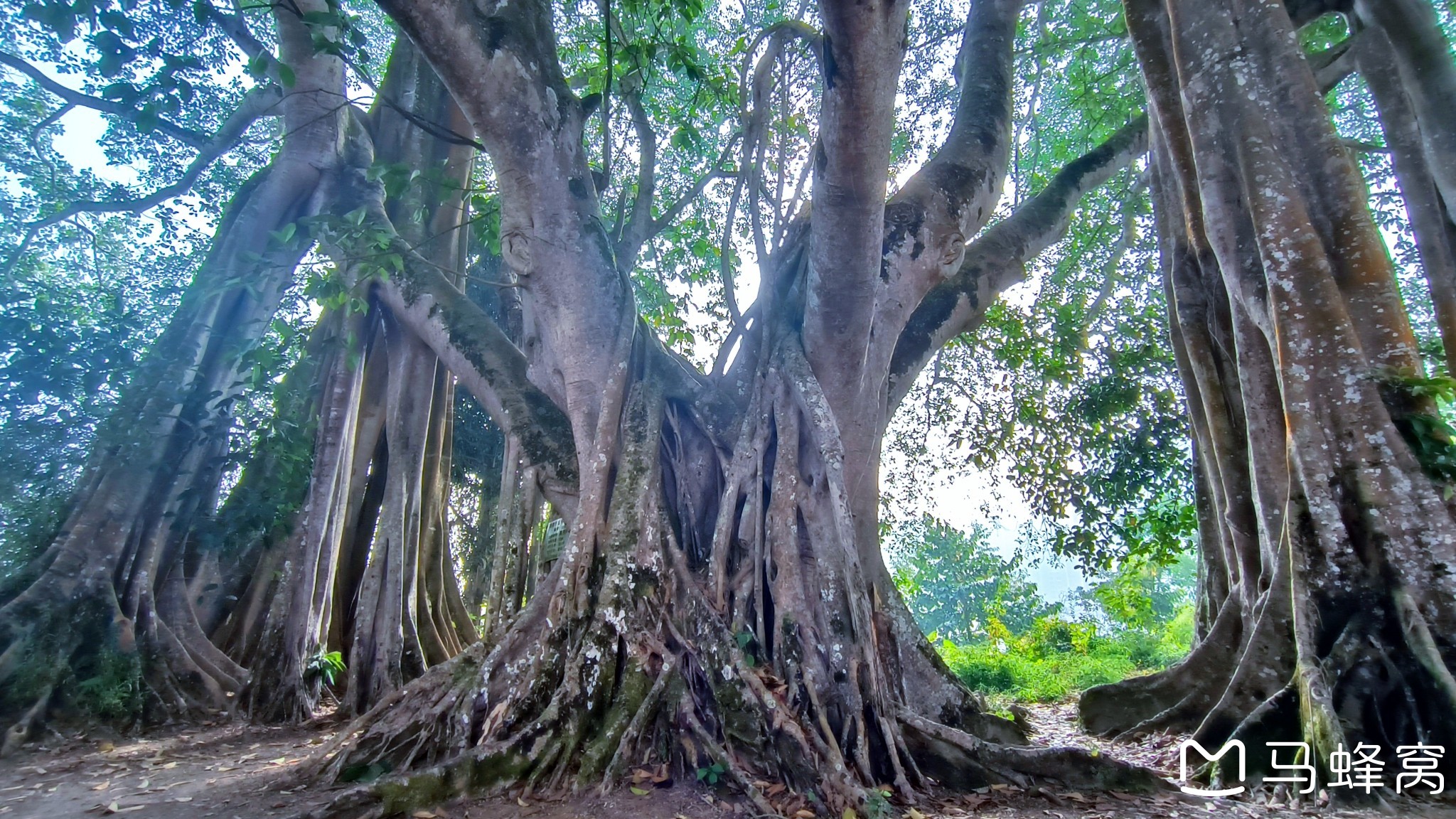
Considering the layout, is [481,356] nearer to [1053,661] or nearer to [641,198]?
[641,198]

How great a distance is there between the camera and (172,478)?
5.74 meters

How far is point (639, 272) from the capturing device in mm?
9164

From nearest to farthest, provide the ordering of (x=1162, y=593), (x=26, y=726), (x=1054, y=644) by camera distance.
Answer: (x=26, y=726) < (x=1054, y=644) < (x=1162, y=593)

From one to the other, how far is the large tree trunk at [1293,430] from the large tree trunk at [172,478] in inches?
214

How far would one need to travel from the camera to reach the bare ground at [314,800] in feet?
9.16

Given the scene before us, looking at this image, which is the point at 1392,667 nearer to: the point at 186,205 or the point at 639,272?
the point at 639,272

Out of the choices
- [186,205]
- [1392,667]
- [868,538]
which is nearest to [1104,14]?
[868,538]

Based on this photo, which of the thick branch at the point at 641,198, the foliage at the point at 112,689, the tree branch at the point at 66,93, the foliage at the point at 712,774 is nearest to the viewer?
the foliage at the point at 712,774

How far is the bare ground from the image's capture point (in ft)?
9.16

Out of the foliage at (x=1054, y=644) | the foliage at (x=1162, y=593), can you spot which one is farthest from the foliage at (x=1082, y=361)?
the foliage at (x=1162, y=593)

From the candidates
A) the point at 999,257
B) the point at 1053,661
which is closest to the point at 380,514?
the point at 999,257

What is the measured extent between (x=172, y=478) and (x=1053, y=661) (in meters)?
11.4

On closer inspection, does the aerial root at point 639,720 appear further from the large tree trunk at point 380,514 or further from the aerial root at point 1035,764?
the large tree trunk at point 380,514

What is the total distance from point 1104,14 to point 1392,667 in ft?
24.3
